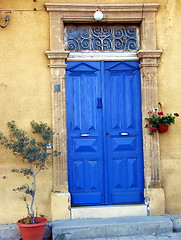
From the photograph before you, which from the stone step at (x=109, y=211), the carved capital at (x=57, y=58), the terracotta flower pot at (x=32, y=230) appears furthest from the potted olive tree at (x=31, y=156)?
the carved capital at (x=57, y=58)

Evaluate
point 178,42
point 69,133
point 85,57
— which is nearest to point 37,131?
point 69,133

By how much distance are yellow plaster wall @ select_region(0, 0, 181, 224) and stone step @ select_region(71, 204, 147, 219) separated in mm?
414

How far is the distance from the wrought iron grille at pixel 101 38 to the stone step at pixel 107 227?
277 centimetres

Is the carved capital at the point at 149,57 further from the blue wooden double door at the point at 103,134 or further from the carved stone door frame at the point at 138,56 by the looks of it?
the blue wooden double door at the point at 103,134

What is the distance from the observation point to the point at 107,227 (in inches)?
204

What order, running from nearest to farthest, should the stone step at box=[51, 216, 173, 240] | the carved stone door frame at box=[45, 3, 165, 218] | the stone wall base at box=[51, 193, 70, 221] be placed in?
the stone step at box=[51, 216, 173, 240] → the stone wall base at box=[51, 193, 70, 221] → the carved stone door frame at box=[45, 3, 165, 218]

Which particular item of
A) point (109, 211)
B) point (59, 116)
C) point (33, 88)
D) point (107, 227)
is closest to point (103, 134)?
point (59, 116)

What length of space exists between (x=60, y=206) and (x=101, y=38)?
2.82 metres

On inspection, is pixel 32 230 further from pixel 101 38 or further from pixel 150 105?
pixel 101 38

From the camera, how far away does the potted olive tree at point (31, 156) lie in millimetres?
4863

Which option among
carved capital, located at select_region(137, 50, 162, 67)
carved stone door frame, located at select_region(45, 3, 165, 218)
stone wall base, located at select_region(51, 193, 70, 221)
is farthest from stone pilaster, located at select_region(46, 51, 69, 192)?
carved capital, located at select_region(137, 50, 162, 67)

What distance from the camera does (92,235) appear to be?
5133 millimetres

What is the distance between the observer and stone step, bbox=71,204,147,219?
5.51m

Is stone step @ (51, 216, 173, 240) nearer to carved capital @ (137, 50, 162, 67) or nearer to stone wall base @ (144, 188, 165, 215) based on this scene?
stone wall base @ (144, 188, 165, 215)
